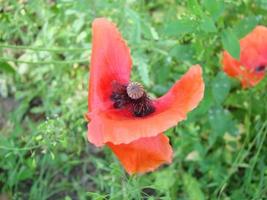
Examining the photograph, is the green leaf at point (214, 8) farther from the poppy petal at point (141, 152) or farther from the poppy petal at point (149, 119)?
the poppy petal at point (141, 152)

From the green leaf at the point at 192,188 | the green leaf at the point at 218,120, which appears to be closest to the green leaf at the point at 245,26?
the green leaf at the point at 218,120

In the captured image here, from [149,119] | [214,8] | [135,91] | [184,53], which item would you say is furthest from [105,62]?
[184,53]

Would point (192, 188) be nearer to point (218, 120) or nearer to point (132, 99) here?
point (218, 120)

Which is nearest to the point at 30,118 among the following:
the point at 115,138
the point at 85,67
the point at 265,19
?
the point at 85,67

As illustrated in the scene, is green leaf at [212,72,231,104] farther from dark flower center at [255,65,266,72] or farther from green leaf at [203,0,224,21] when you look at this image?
green leaf at [203,0,224,21]

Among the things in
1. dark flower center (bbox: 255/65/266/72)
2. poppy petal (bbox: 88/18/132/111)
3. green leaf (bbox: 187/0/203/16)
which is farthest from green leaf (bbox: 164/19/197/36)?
dark flower center (bbox: 255/65/266/72)
